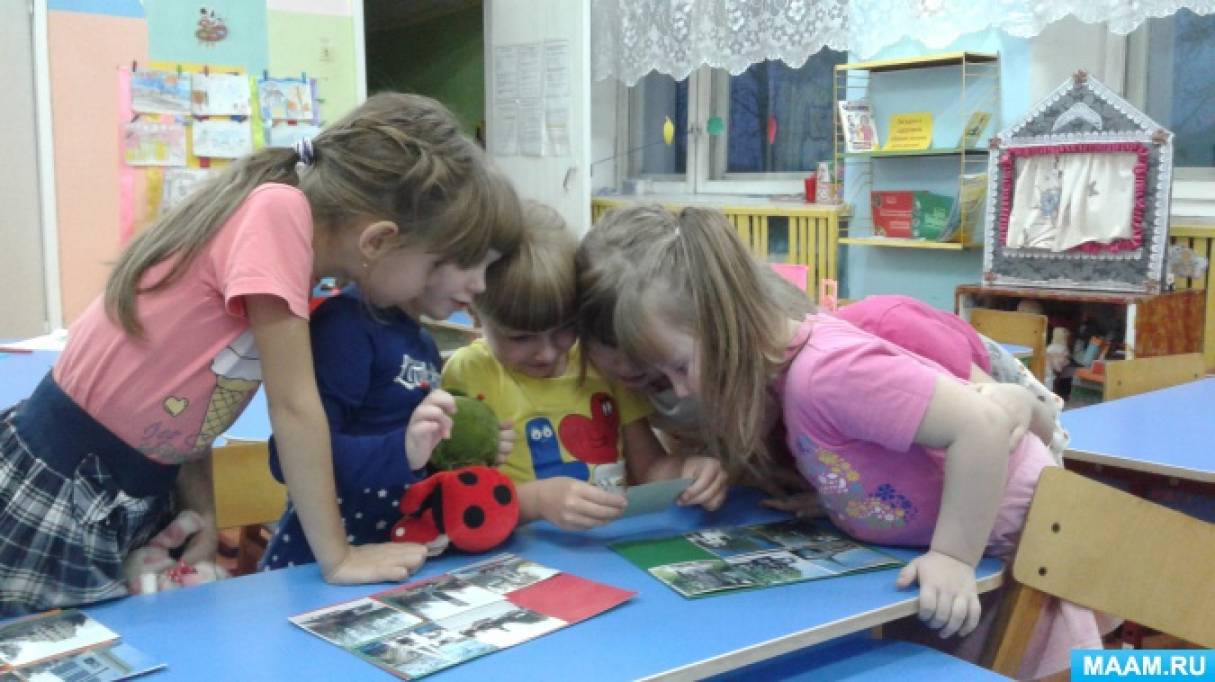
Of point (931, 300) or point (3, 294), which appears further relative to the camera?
point (931, 300)

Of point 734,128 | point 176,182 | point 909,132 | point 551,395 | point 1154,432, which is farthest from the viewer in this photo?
point 734,128

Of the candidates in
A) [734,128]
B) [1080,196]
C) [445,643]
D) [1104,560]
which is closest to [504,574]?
[445,643]

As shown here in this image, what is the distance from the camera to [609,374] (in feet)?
4.89

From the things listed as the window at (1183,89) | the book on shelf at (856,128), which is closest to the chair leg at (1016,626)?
the window at (1183,89)

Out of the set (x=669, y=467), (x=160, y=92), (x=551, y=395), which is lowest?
(x=669, y=467)

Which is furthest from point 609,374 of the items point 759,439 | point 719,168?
point 719,168

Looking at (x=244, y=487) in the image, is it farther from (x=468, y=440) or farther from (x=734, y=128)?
(x=734, y=128)

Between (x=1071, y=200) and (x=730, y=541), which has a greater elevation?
(x=1071, y=200)

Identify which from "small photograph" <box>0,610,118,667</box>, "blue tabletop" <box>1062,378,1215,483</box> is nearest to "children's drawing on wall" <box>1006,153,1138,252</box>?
"blue tabletop" <box>1062,378,1215,483</box>

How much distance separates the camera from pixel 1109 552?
120 cm

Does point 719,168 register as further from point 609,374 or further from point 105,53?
point 609,374

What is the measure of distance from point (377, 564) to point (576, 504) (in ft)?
0.81

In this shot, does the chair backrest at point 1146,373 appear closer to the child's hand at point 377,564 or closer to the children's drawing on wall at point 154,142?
the child's hand at point 377,564

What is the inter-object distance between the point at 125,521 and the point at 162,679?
341 millimetres
